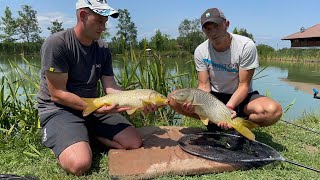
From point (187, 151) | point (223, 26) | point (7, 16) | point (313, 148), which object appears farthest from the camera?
point (7, 16)

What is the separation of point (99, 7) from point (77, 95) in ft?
2.53

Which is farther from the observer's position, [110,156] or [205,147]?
[205,147]

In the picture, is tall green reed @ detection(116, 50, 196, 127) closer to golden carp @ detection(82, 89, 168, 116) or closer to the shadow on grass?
the shadow on grass

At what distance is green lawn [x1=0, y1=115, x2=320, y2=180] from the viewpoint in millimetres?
2574

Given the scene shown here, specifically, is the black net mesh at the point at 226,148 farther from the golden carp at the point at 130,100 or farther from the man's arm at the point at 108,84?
the man's arm at the point at 108,84

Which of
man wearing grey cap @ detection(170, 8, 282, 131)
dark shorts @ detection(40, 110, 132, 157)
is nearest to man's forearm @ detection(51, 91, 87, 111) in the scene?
dark shorts @ detection(40, 110, 132, 157)

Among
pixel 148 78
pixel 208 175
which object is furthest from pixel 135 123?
pixel 208 175

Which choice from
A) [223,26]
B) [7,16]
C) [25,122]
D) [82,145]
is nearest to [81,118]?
[82,145]

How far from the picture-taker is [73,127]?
2756 mm

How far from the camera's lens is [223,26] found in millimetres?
3031

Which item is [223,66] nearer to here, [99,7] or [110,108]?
[110,108]

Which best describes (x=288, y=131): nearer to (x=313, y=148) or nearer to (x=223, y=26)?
(x=313, y=148)

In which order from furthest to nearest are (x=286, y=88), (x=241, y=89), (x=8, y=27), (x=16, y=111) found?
1. (x=8, y=27)
2. (x=286, y=88)
3. (x=16, y=111)
4. (x=241, y=89)

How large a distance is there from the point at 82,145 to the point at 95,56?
84cm
